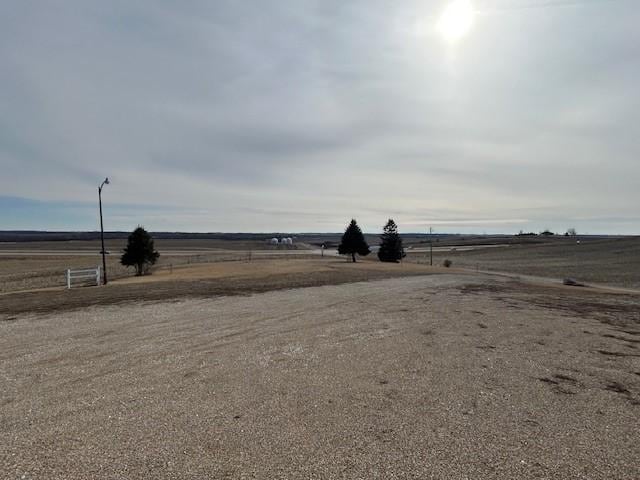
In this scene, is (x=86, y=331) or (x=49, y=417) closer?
(x=49, y=417)

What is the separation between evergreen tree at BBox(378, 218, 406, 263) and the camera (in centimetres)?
6175

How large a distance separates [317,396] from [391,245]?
Answer: 57.9 metres

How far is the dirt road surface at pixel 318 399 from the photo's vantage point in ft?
12.8

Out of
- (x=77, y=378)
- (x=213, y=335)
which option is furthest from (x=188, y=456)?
(x=213, y=335)

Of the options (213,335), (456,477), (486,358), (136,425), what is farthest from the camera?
(213,335)

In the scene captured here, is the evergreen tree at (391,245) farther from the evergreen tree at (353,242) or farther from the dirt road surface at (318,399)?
the dirt road surface at (318,399)

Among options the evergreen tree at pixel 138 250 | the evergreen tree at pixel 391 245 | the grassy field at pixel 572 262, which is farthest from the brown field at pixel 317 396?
the evergreen tree at pixel 391 245

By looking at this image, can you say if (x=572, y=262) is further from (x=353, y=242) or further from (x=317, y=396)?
(x=317, y=396)

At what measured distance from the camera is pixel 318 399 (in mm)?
5465

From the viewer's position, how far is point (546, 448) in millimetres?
4164

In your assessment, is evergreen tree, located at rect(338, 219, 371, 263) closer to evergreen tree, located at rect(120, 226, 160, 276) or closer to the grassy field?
the grassy field

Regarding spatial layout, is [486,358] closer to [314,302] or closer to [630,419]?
[630,419]

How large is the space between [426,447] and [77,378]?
5360mm

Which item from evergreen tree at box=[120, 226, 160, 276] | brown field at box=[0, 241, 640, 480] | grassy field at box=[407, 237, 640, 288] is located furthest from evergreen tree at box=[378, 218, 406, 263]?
brown field at box=[0, 241, 640, 480]
